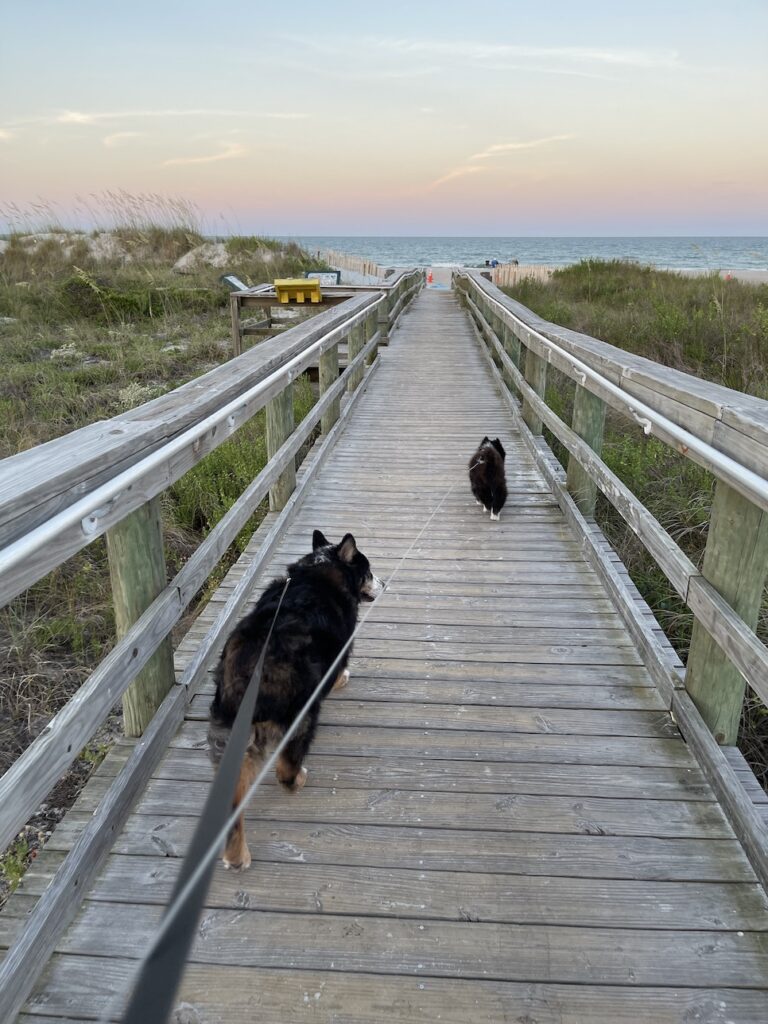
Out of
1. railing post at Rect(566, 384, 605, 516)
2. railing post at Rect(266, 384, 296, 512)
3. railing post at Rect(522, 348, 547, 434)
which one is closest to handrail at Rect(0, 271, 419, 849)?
railing post at Rect(266, 384, 296, 512)

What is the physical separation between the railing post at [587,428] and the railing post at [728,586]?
192 cm

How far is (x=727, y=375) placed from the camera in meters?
7.95

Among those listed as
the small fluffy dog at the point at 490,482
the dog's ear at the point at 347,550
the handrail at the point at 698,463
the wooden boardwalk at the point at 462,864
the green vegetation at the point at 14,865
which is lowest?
the green vegetation at the point at 14,865

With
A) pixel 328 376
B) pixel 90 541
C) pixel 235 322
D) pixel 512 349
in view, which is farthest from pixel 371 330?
pixel 90 541

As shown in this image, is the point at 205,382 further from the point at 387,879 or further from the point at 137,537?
the point at 387,879

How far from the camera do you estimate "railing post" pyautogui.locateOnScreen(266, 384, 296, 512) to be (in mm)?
4346

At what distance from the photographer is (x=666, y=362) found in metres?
8.88

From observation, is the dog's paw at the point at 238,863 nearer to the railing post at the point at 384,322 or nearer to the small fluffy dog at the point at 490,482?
the small fluffy dog at the point at 490,482

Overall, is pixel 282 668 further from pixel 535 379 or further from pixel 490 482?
pixel 535 379

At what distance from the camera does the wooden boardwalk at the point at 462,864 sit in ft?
5.44

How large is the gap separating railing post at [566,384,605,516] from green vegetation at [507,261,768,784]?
1.61 ft

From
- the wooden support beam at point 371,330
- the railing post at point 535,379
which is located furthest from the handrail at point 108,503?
the wooden support beam at point 371,330

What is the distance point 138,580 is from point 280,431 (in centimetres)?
231

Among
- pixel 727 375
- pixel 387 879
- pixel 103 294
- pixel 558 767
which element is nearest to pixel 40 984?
pixel 387 879
